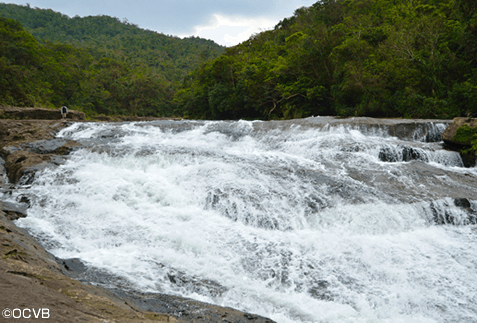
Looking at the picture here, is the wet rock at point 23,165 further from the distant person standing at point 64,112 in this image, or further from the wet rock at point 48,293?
the distant person standing at point 64,112

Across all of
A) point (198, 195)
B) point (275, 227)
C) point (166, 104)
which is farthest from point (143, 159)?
point (166, 104)

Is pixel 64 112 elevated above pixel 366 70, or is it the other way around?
pixel 366 70

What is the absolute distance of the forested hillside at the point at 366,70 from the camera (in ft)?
48.2

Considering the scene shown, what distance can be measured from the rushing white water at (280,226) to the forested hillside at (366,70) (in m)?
7.29

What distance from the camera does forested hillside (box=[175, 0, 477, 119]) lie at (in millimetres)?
14680

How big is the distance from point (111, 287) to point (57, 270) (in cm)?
77

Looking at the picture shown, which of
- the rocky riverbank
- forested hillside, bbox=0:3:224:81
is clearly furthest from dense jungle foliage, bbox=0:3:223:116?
the rocky riverbank

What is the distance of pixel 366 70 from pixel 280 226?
1634 cm

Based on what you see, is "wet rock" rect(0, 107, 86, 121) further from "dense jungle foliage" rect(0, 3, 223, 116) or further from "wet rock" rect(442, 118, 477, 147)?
"wet rock" rect(442, 118, 477, 147)

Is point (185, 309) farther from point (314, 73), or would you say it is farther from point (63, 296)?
point (314, 73)

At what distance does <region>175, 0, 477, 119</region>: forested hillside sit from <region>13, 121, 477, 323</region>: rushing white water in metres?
7.29

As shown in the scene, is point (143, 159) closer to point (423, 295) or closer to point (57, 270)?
point (57, 270)

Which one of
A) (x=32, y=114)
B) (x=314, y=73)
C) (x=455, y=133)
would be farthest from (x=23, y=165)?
(x=314, y=73)

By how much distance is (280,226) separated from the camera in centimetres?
587
